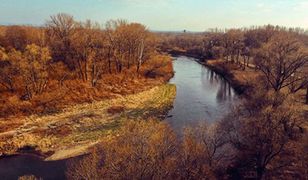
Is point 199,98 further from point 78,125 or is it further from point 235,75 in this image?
point 78,125

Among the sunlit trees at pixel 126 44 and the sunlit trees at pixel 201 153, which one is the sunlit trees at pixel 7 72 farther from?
the sunlit trees at pixel 201 153

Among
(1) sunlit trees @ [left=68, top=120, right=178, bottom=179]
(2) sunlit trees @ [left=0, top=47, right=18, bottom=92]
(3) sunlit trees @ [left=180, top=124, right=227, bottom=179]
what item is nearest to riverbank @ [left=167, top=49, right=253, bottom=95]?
(3) sunlit trees @ [left=180, top=124, right=227, bottom=179]

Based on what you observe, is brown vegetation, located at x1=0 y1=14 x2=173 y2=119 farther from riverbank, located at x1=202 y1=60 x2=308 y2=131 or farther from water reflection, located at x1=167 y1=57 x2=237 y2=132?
riverbank, located at x1=202 y1=60 x2=308 y2=131

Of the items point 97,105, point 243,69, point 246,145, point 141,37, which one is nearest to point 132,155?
point 246,145

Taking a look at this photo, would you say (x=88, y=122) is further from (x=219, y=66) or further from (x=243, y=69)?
(x=219, y=66)

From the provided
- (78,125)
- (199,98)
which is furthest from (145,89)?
(78,125)

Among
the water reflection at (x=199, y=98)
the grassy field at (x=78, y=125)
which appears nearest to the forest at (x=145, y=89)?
the grassy field at (x=78, y=125)
